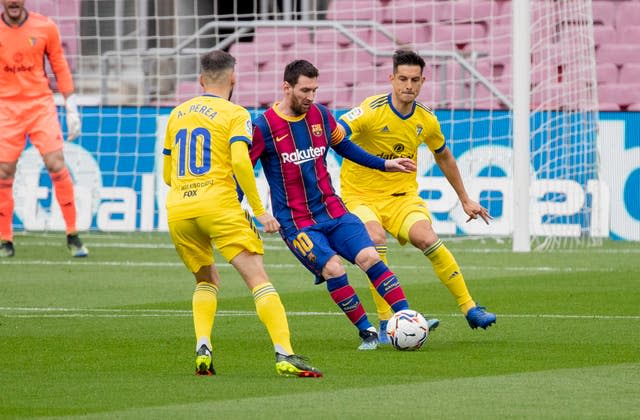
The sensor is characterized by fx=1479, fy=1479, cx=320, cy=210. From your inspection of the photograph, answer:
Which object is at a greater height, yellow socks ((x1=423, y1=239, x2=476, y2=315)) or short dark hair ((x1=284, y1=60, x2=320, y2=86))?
short dark hair ((x1=284, y1=60, x2=320, y2=86))

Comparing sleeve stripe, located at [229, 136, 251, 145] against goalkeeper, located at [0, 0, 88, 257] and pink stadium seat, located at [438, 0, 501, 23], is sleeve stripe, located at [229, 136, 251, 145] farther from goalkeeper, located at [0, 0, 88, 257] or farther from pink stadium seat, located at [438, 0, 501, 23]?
pink stadium seat, located at [438, 0, 501, 23]

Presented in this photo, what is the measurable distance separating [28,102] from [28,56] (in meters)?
0.45

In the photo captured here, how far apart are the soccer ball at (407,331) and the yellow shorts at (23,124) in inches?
273

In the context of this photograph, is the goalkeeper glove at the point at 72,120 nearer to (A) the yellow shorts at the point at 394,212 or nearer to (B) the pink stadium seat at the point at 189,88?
(A) the yellow shorts at the point at 394,212

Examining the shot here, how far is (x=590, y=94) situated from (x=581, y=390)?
1061cm

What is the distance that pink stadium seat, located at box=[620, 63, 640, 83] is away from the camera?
2014cm

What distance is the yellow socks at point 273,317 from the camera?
287 inches

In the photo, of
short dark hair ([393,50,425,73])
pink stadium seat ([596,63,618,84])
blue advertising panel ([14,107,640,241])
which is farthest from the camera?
pink stadium seat ([596,63,618,84])

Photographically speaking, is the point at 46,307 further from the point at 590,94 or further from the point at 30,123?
the point at 590,94

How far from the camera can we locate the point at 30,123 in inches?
575

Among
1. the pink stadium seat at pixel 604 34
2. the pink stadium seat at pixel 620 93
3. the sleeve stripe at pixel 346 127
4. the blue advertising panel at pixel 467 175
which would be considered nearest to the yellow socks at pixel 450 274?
the sleeve stripe at pixel 346 127

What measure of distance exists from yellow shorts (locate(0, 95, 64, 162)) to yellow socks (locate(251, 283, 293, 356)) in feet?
24.6

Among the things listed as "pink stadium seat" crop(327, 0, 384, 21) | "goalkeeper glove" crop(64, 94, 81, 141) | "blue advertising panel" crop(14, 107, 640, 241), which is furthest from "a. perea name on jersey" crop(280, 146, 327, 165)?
"pink stadium seat" crop(327, 0, 384, 21)

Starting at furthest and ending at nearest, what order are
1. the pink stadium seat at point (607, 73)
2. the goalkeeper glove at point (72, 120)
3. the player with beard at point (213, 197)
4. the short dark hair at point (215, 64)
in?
the pink stadium seat at point (607, 73)
the goalkeeper glove at point (72, 120)
the short dark hair at point (215, 64)
the player with beard at point (213, 197)
